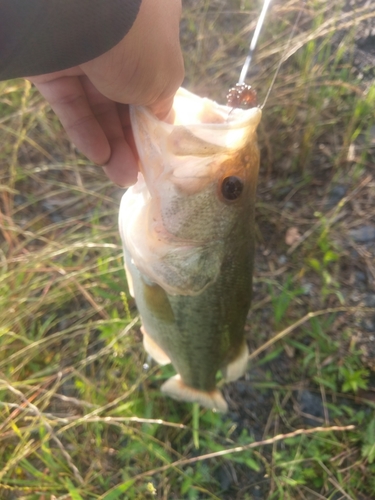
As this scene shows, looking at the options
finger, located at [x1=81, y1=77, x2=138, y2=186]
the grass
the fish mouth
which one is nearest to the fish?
the fish mouth

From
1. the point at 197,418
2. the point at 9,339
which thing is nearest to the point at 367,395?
the point at 197,418

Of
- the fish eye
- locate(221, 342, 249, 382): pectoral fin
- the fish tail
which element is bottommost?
the fish tail

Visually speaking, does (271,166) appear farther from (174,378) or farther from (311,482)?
(311,482)

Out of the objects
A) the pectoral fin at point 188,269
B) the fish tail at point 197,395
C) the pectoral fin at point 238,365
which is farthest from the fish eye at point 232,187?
the fish tail at point 197,395

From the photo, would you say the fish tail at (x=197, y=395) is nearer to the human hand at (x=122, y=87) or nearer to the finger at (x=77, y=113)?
the human hand at (x=122, y=87)

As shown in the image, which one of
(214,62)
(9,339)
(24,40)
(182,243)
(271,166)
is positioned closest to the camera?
(24,40)

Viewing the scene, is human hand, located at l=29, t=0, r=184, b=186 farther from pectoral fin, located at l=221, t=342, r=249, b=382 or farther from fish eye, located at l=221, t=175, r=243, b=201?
pectoral fin, located at l=221, t=342, r=249, b=382

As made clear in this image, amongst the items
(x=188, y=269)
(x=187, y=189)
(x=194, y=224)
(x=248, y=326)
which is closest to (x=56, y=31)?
(x=187, y=189)
